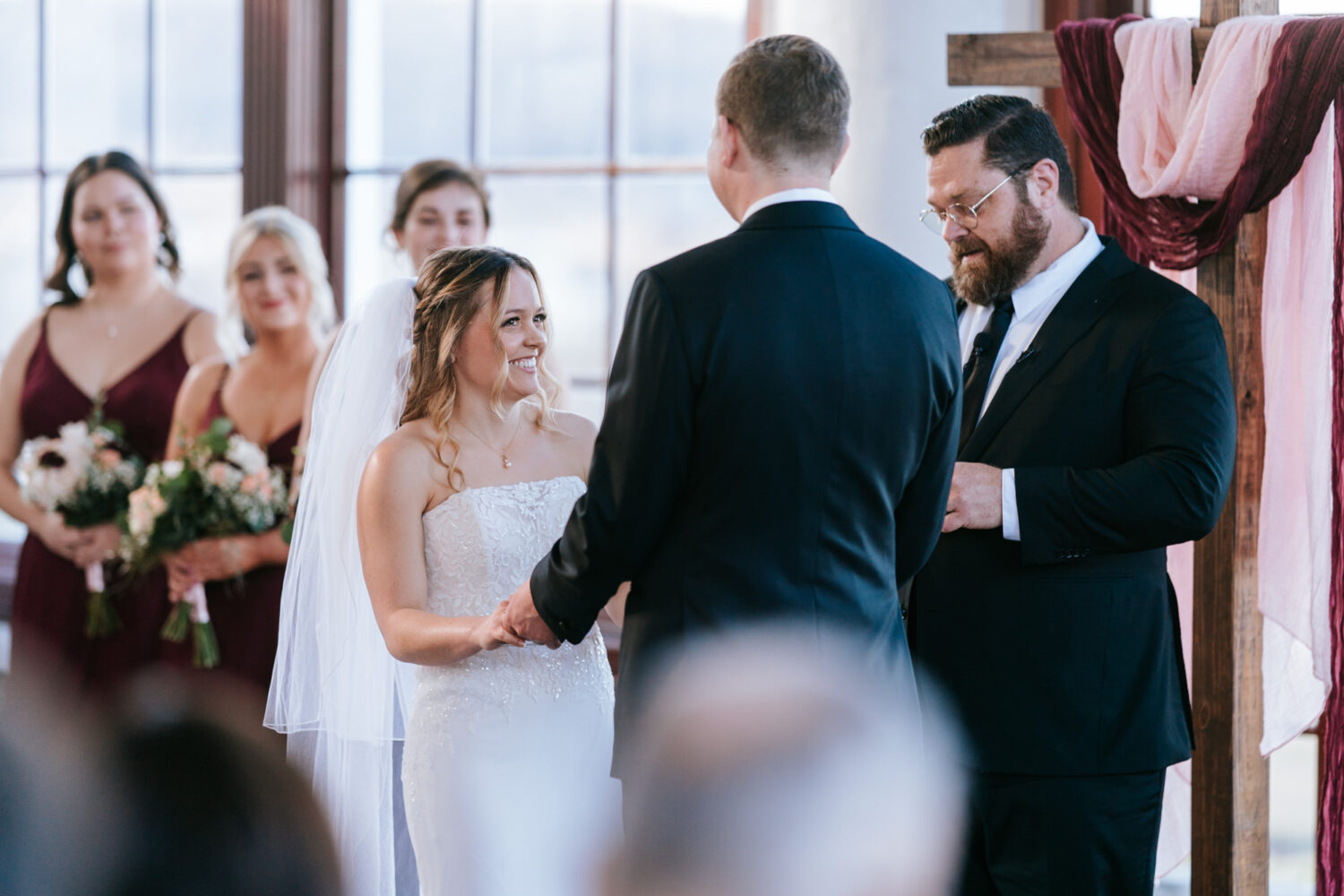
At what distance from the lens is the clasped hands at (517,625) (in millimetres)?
2033

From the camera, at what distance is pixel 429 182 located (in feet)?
11.8

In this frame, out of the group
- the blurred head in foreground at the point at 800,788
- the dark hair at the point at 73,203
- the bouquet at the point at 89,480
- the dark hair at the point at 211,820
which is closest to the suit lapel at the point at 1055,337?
the blurred head in foreground at the point at 800,788

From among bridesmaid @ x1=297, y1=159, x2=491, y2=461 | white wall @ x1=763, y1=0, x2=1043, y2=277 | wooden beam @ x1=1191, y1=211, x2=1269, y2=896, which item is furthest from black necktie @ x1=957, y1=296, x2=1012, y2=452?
bridesmaid @ x1=297, y1=159, x2=491, y2=461

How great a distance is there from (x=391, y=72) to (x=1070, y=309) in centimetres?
339

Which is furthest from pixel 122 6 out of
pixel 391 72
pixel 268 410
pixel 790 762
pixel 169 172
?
pixel 790 762

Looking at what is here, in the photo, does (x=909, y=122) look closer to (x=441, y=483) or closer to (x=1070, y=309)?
(x=1070, y=309)

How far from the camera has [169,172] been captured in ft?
17.2

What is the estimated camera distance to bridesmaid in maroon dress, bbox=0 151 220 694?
13.4 feet

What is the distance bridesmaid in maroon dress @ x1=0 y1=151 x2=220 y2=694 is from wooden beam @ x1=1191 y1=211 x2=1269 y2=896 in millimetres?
2966

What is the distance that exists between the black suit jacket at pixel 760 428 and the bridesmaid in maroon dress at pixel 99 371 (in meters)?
2.65

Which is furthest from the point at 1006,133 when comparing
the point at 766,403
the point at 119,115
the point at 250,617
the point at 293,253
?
the point at 119,115

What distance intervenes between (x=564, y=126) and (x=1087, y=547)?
306 cm

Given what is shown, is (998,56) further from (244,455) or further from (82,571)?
(82,571)

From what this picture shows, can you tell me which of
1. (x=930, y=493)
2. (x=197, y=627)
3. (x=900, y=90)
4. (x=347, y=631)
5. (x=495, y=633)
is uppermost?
(x=900, y=90)
